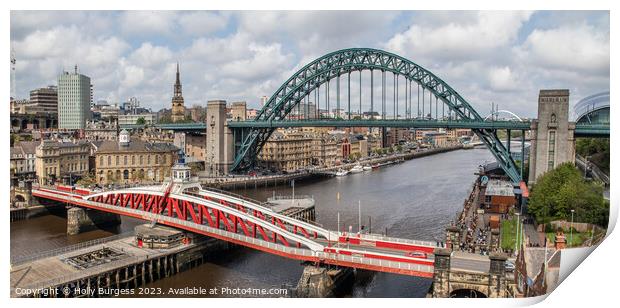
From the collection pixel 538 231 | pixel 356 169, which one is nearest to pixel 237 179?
pixel 356 169

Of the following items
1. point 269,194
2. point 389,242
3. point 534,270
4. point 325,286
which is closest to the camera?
point 534,270

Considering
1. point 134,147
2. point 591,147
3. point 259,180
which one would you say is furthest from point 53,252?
point 591,147

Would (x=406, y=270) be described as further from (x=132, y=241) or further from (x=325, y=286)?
(x=132, y=241)

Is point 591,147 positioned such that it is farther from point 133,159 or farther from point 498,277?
point 133,159

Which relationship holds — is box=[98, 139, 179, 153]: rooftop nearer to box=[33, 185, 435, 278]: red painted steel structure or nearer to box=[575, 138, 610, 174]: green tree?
box=[33, 185, 435, 278]: red painted steel structure

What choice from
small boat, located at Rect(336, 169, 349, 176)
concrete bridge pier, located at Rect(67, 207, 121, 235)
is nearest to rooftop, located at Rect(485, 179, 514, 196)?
concrete bridge pier, located at Rect(67, 207, 121, 235)

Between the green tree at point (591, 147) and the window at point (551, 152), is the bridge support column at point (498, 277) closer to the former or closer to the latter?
the window at point (551, 152)
